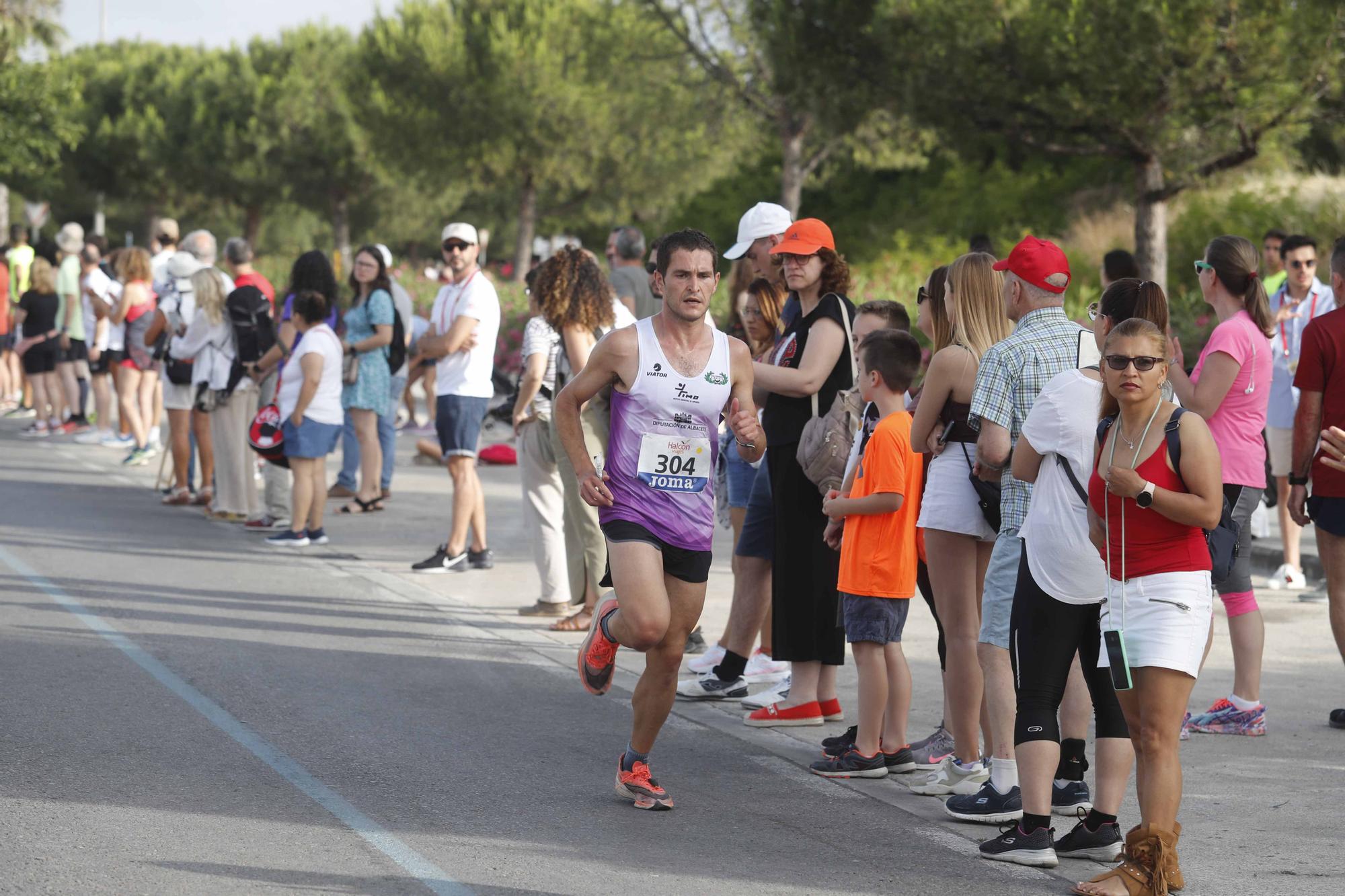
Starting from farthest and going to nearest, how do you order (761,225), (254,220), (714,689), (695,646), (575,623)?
(254,220) → (575,623) → (695,646) → (714,689) → (761,225)

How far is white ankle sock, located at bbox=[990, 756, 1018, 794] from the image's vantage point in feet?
18.6

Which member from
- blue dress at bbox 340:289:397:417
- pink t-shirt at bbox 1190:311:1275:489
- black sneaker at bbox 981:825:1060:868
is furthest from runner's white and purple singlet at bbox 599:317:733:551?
blue dress at bbox 340:289:397:417

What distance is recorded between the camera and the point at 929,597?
6.60 m

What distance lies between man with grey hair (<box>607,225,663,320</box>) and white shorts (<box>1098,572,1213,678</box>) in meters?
5.84

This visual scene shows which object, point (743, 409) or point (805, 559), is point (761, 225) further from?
point (743, 409)

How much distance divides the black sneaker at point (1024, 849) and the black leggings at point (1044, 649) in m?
0.31

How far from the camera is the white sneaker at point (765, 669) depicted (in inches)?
315

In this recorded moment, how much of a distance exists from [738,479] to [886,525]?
1990mm

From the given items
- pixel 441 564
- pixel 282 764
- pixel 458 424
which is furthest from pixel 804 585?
pixel 441 564

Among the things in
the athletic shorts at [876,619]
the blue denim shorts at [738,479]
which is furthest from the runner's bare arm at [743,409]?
the blue denim shorts at [738,479]

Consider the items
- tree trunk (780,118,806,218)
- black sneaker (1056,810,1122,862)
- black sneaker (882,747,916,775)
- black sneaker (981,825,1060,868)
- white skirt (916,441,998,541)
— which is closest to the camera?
black sneaker (981,825,1060,868)

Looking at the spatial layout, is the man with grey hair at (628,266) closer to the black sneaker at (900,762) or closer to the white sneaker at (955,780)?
the black sneaker at (900,762)

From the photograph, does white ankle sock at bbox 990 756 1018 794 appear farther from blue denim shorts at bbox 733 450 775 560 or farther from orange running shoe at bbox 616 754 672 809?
blue denim shorts at bbox 733 450 775 560

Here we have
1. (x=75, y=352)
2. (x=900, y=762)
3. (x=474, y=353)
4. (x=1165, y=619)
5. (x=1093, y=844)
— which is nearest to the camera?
(x=1165, y=619)
